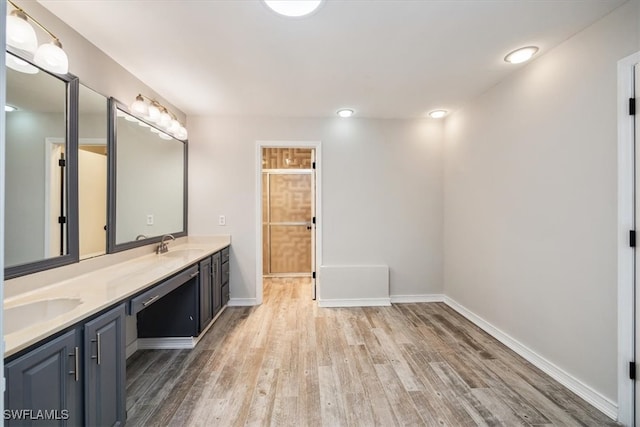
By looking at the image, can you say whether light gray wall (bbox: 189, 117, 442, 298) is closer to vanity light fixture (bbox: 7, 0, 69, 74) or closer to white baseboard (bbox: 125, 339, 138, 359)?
white baseboard (bbox: 125, 339, 138, 359)

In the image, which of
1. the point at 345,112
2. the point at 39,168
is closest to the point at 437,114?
the point at 345,112

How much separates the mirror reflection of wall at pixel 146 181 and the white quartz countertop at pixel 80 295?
1.18 feet

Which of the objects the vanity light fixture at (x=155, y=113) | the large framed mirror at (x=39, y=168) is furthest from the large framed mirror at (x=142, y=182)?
the large framed mirror at (x=39, y=168)

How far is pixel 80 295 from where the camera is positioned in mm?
1479

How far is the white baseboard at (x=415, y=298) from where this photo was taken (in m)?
3.65

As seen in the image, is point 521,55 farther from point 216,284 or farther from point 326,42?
point 216,284

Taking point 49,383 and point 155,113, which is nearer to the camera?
point 49,383

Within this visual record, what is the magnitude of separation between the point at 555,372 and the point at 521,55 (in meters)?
2.39

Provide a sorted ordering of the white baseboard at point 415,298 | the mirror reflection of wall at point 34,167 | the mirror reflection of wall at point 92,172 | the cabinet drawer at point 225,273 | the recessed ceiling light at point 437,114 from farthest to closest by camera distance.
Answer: the white baseboard at point 415,298 < the recessed ceiling light at point 437,114 < the cabinet drawer at point 225,273 < the mirror reflection of wall at point 92,172 < the mirror reflection of wall at point 34,167

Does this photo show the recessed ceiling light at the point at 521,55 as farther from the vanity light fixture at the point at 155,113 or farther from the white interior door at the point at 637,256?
the vanity light fixture at the point at 155,113

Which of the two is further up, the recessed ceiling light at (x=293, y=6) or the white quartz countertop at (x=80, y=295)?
the recessed ceiling light at (x=293, y=6)

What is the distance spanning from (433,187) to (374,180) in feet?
2.65

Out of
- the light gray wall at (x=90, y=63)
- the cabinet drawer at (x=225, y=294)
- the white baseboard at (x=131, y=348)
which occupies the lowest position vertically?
the white baseboard at (x=131, y=348)

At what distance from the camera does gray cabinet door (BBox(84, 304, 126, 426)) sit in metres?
1.25
